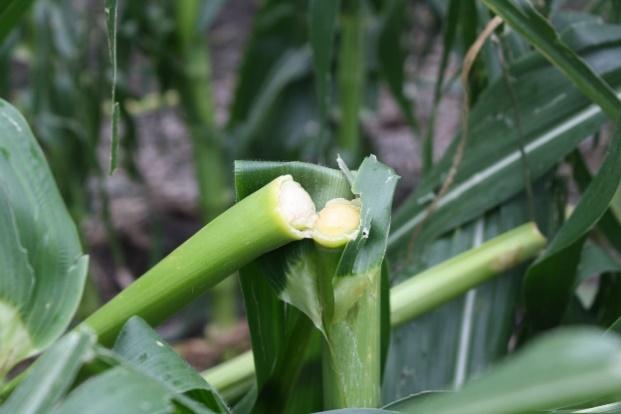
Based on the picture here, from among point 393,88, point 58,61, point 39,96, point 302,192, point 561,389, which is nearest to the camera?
point 561,389

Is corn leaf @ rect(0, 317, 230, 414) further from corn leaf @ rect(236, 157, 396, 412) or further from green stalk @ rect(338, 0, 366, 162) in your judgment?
green stalk @ rect(338, 0, 366, 162)

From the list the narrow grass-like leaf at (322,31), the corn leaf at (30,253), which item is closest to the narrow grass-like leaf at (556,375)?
the corn leaf at (30,253)

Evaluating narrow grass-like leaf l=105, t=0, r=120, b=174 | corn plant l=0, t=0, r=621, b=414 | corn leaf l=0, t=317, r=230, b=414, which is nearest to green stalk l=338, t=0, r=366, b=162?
corn plant l=0, t=0, r=621, b=414

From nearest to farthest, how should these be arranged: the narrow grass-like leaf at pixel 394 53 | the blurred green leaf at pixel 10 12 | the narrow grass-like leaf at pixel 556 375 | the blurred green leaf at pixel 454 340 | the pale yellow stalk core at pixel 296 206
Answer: the narrow grass-like leaf at pixel 556 375, the pale yellow stalk core at pixel 296 206, the blurred green leaf at pixel 10 12, the blurred green leaf at pixel 454 340, the narrow grass-like leaf at pixel 394 53

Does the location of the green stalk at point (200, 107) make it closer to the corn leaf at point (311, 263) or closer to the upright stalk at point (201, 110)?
the upright stalk at point (201, 110)

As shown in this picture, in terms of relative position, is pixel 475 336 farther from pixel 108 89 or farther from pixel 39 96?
pixel 108 89

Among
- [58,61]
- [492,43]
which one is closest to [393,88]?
[492,43]

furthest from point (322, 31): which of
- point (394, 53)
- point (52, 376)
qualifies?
point (394, 53)
